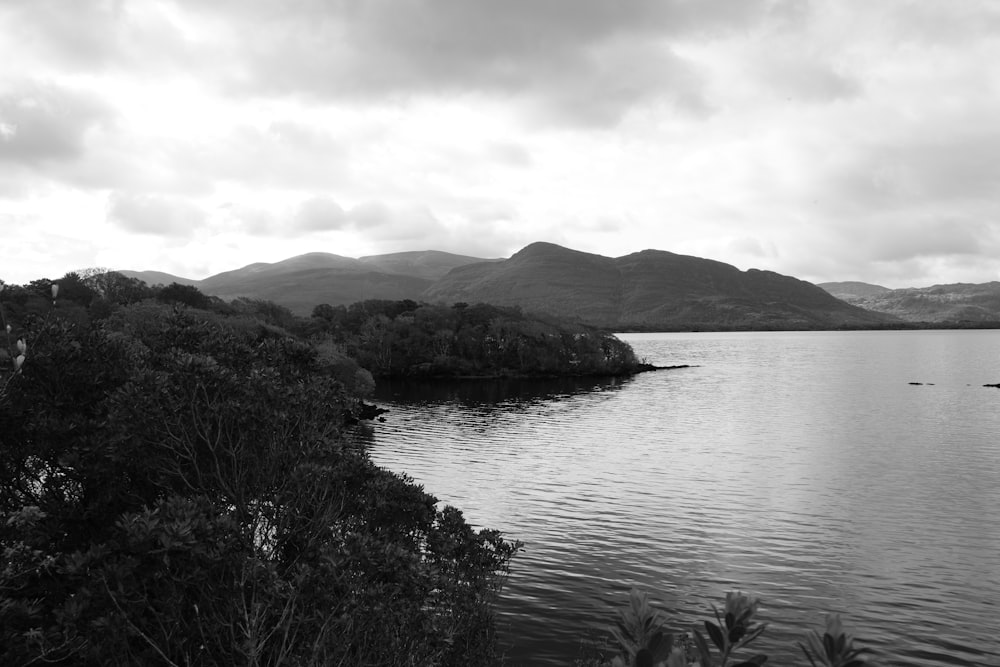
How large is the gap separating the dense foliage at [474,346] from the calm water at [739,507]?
2067 inches

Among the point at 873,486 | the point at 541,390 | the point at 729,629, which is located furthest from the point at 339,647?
the point at 541,390

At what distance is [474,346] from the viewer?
174 metres

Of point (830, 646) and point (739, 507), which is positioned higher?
point (830, 646)

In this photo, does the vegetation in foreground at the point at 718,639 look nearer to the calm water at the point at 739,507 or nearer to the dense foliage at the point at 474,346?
the calm water at the point at 739,507

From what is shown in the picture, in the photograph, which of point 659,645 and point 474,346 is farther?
point 474,346

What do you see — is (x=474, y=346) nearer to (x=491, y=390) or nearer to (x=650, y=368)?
(x=491, y=390)

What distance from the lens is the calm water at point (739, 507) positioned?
105 ft

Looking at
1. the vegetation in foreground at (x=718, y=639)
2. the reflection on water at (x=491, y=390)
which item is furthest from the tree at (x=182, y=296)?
the vegetation in foreground at (x=718, y=639)

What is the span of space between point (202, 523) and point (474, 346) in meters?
161

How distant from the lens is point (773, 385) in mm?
144250

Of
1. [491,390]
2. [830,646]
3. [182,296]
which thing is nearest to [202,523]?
[830,646]

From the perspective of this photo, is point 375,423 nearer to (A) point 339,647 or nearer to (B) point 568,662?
(B) point 568,662

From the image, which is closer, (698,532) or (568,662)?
(568,662)

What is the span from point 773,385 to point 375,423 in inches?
3547
